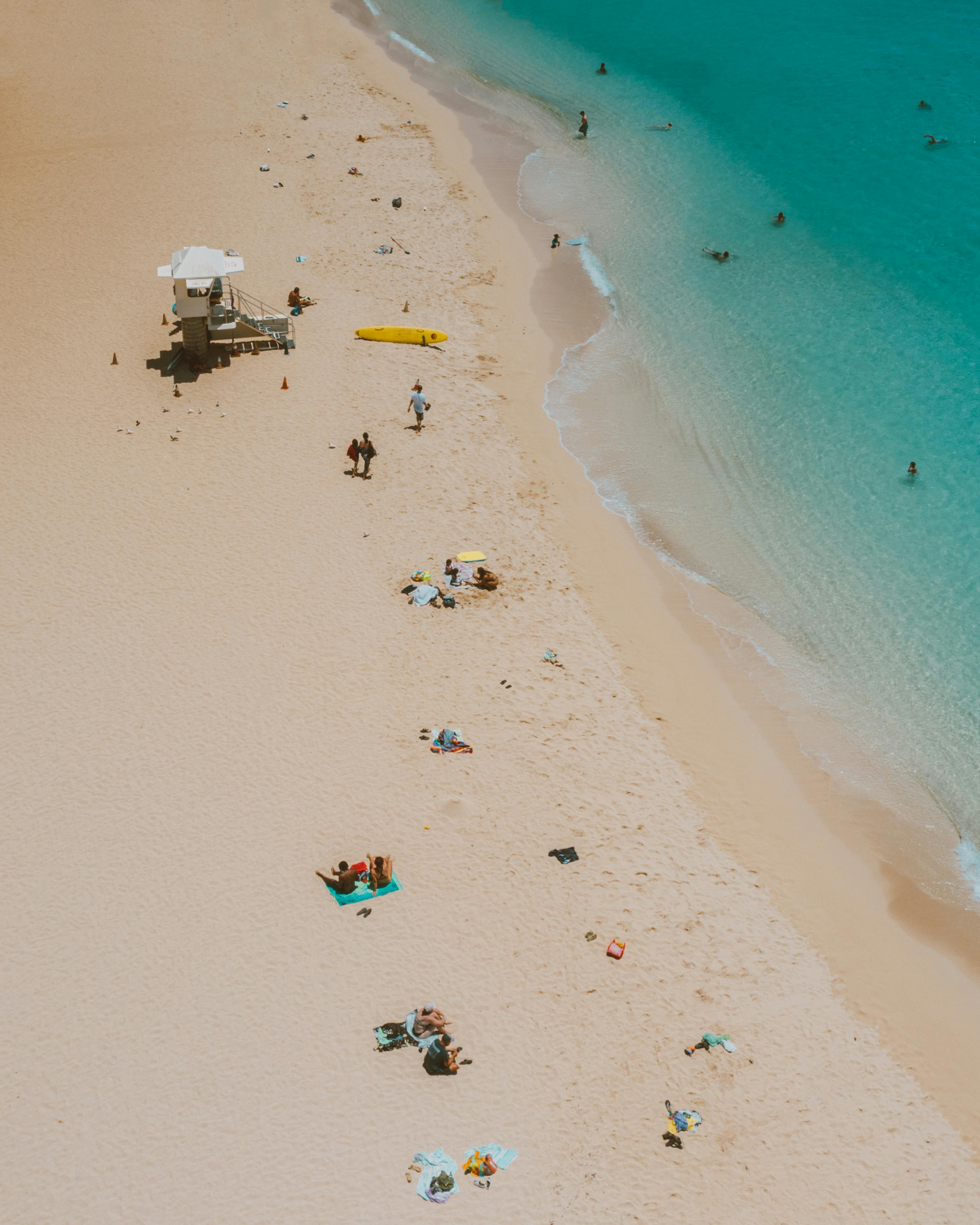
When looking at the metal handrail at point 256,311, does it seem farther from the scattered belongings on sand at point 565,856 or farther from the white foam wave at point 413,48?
the white foam wave at point 413,48

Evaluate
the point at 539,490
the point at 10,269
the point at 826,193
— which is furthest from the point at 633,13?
the point at 539,490

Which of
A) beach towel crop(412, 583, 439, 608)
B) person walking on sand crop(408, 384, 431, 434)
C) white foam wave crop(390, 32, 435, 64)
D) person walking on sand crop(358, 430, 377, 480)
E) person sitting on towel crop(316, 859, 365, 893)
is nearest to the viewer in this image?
person sitting on towel crop(316, 859, 365, 893)

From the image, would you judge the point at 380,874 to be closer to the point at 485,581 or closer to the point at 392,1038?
the point at 392,1038

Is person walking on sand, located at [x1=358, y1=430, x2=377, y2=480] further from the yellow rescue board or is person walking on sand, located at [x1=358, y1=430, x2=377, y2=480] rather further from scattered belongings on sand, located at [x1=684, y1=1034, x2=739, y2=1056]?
scattered belongings on sand, located at [x1=684, y1=1034, x2=739, y2=1056]

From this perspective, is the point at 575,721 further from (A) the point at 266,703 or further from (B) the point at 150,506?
(B) the point at 150,506

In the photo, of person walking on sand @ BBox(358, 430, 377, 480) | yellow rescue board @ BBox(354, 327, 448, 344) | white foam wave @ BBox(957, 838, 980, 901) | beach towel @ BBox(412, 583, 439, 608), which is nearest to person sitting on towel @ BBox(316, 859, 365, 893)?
beach towel @ BBox(412, 583, 439, 608)

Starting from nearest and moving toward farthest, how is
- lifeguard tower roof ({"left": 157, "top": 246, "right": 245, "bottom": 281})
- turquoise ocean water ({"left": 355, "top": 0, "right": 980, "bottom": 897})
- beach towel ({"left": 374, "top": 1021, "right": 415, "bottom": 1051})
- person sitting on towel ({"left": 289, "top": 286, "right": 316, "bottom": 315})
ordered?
1. beach towel ({"left": 374, "top": 1021, "right": 415, "bottom": 1051})
2. turquoise ocean water ({"left": 355, "top": 0, "right": 980, "bottom": 897})
3. lifeguard tower roof ({"left": 157, "top": 246, "right": 245, "bottom": 281})
4. person sitting on towel ({"left": 289, "top": 286, "right": 316, "bottom": 315})
